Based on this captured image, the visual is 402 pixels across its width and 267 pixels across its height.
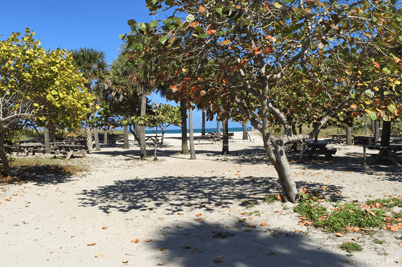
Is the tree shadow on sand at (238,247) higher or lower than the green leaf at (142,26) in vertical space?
lower

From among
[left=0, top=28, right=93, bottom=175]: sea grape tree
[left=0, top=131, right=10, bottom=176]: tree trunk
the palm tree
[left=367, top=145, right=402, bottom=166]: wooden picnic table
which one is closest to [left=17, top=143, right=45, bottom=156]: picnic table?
the palm tree

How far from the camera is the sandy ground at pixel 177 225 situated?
4094 millimetres

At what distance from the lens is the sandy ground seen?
4.09 m


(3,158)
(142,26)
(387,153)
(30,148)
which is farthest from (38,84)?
(387,153)

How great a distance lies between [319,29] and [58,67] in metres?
7.55

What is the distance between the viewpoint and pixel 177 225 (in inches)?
221

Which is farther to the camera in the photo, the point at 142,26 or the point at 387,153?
the point at 387,153

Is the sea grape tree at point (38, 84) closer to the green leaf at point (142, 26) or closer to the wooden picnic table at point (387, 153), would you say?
the green leaf at point (142, 26)

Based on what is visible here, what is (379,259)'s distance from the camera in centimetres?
384

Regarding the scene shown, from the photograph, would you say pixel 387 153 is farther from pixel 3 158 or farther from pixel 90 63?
pixel 90 63

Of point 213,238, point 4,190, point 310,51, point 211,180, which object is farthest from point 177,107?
point 213,238

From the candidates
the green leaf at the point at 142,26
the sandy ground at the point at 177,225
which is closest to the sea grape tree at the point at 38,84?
the sandy ground at the point at 177,225

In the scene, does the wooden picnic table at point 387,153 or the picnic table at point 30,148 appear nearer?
the wooden picnic table at point 387,153

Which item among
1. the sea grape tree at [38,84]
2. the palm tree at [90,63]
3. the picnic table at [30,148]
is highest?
the palm tree at [90,63]
